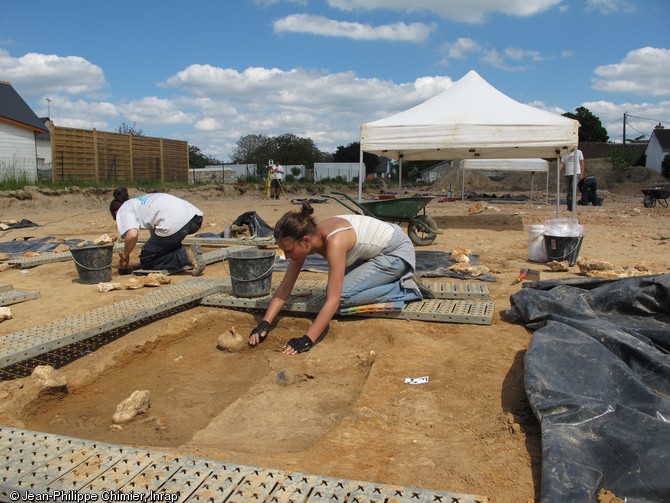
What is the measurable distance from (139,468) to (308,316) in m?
2.41

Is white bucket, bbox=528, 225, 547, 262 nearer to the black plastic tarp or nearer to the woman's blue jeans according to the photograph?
the black plastic tarp

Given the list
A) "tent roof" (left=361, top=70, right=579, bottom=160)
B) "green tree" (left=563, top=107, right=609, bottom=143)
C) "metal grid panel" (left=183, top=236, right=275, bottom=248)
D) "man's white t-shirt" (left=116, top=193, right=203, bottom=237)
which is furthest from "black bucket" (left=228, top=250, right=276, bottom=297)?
"green tree" (left=563, top=107, right=609, bottom=143)

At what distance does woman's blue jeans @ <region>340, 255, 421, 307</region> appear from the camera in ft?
13.1

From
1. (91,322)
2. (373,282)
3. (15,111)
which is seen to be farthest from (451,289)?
(15,111)

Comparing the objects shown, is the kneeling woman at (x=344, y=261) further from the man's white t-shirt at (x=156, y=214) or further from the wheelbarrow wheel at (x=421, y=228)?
the wheelbarrow wheel at (x=421, y=228)

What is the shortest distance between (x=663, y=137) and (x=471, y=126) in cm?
4269

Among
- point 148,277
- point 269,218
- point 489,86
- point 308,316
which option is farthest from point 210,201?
point 308,316

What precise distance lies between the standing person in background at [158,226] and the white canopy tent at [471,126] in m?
3.38

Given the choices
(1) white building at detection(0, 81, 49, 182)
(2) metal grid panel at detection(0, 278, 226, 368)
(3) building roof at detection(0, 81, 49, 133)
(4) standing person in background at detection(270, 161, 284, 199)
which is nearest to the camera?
(2) metal grid panel at detection(0, 278, 226, 368)

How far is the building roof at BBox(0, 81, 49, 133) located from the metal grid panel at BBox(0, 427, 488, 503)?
27.1 metres

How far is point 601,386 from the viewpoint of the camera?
2.47 metres

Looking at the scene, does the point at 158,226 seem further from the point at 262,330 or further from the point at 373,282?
the point at 373,282

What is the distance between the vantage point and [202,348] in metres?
4.00

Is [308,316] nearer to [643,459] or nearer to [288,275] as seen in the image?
[288,275]
